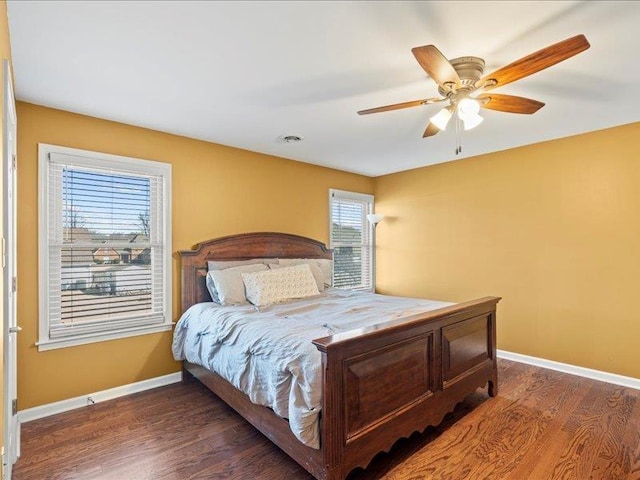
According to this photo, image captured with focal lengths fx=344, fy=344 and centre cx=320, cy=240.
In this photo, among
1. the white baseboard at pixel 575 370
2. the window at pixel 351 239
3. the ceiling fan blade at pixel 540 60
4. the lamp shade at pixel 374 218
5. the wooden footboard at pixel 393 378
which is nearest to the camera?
the ceiling fan blade at pixel 540 60

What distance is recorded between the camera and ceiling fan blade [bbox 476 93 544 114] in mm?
2100

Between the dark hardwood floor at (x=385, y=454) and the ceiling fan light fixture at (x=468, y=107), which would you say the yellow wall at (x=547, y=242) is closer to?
the dark hardwood floor at (x=385, y=454)

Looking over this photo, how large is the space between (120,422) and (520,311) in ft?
13.0

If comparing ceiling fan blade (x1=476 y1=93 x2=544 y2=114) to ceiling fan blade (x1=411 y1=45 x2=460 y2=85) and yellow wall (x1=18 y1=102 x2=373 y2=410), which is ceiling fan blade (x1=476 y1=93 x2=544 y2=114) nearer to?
ceiling fan blade (x1=411 y1=45 x2=460 y2=85)

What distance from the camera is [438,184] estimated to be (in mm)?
4625

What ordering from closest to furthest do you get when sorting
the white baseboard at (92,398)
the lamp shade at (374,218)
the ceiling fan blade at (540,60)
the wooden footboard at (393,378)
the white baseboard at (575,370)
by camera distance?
the ceiling fan blade at (540,60), the wooden footboard at (393,378), the white baseboard at (92,398), the white baseboard at (575,370), the lamp shade at (374,218)

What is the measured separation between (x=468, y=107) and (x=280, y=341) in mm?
1766

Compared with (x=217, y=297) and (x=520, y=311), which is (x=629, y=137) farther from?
(x=217, y=297)

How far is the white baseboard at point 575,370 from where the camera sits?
3.13 metres

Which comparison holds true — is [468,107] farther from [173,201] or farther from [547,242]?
[173,201]

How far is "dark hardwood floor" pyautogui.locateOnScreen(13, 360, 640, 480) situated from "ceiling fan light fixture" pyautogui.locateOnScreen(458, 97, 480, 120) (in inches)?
82.2

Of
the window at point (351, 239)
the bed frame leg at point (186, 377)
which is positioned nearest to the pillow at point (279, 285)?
the bed frame leg at point (186, 377)

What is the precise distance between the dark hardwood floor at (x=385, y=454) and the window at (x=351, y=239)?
248 cm

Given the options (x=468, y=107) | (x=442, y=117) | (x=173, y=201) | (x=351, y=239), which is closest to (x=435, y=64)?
(x=468, y=107)
